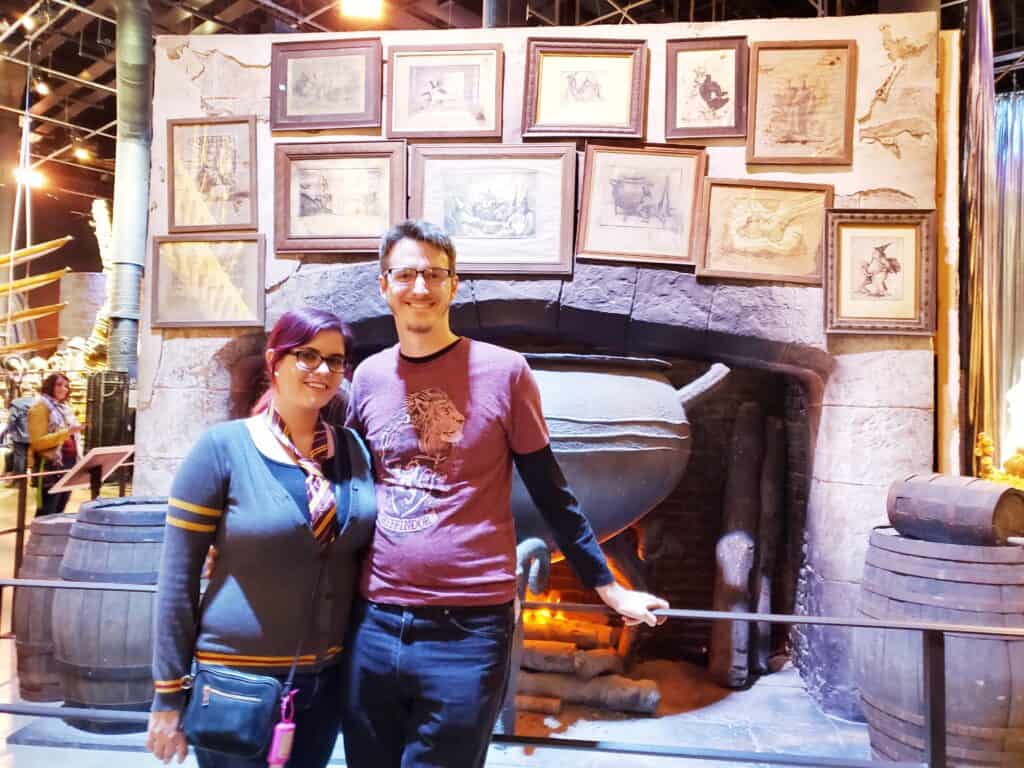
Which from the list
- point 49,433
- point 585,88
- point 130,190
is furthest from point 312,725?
point 130,190

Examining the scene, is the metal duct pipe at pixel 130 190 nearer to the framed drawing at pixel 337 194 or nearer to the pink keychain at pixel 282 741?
the framed drawing at pixel 337 194

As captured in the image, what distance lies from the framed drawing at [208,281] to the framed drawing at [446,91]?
808mm

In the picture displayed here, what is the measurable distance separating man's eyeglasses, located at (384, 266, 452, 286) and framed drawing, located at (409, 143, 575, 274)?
1.65m

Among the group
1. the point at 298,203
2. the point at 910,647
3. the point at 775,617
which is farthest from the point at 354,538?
the point at 298,203

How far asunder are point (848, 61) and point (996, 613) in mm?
1989

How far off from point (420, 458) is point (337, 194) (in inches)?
80.0

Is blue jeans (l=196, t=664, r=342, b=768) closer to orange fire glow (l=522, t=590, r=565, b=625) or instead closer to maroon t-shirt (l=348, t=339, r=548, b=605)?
maroon t-shirt (l=348, t=339, r=548, b=605)

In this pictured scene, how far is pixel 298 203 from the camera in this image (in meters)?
2.80

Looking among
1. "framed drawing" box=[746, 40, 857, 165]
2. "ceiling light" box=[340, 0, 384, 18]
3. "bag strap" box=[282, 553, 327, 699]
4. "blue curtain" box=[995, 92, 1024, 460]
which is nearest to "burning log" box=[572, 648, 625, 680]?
"bag strap" box=[282, 553, 327, 699]

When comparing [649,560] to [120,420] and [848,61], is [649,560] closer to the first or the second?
[848,61]

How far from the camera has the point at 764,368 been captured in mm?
2785

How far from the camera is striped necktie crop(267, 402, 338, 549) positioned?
→ 98 centimetres

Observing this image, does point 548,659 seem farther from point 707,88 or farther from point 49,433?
point 49,433

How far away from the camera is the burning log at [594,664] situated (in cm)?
267
